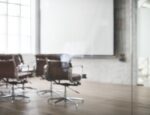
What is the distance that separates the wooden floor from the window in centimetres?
71

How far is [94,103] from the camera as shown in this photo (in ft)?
13.8

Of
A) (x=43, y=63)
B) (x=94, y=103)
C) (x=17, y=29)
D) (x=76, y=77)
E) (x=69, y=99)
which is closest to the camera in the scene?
(x=94, y=103)

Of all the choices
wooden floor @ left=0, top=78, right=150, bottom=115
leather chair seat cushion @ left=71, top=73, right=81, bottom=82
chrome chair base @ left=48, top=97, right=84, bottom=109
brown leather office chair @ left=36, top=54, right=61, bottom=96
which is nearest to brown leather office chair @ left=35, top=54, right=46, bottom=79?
brown leather office chair @ left=36, top=54, right=61, bottom=96

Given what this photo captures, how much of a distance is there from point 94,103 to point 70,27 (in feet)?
4.85

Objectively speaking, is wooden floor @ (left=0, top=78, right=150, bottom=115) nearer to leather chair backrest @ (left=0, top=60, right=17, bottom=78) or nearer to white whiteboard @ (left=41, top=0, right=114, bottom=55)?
leather chair backrest @ (left=0, top=60, right=17, bottom=78)

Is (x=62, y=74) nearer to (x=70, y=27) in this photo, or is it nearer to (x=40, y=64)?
(x=40, y=64)

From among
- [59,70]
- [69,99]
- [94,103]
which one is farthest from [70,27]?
[94,103]

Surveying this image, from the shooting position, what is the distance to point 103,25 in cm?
598

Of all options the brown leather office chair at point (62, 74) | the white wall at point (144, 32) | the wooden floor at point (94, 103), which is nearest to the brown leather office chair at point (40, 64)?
the wooden floor at point (94, 103)

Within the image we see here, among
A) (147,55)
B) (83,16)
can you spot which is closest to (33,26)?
(83,16)

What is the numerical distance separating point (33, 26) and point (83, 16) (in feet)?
3.12

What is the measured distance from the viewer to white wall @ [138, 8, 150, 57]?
317cm

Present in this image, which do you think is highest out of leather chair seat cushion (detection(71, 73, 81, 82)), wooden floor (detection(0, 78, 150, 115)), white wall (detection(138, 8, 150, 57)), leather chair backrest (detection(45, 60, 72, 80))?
A: white wall (detection(138, 8, 150, 57))

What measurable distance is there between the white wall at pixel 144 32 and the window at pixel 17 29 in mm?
2352
